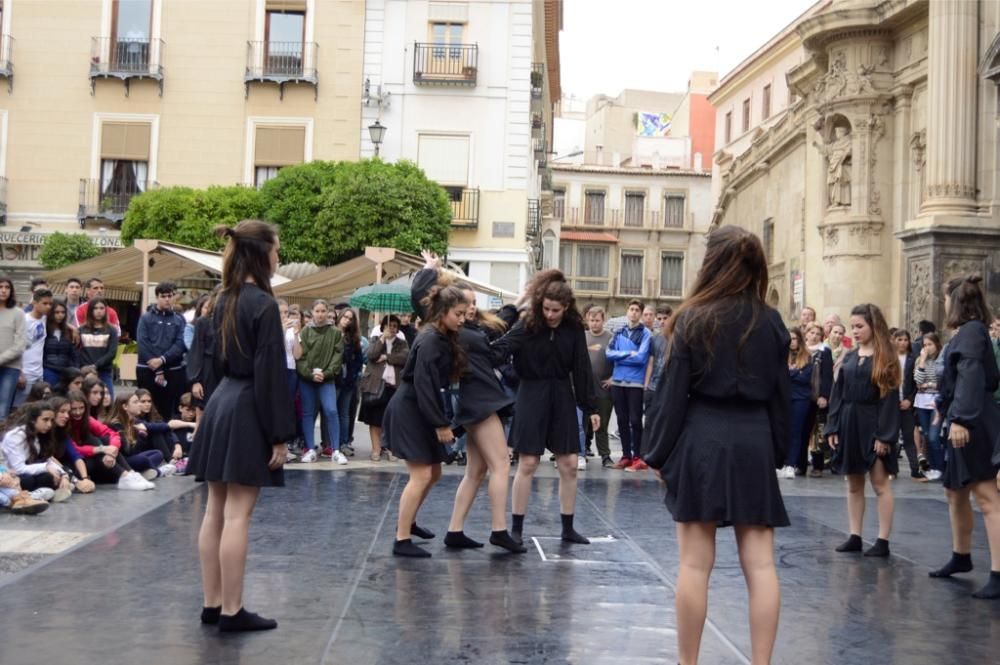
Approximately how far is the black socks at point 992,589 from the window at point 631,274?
65.8 metres

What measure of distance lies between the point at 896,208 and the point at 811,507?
13.8 meters

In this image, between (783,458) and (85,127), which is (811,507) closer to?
(783,458)

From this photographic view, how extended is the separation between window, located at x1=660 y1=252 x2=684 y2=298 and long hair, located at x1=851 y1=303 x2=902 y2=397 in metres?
64.7

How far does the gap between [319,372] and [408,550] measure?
20.8 ft

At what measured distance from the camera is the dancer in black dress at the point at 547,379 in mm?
8414

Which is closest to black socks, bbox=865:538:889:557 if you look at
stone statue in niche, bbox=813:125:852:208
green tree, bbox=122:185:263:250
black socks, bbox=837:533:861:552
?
black socks, bbox=837:533:861:552

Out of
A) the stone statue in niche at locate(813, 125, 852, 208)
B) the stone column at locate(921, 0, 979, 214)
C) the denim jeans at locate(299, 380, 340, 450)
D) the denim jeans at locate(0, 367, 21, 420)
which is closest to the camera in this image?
the denim jeans at locate(0, 367, 21, 420)

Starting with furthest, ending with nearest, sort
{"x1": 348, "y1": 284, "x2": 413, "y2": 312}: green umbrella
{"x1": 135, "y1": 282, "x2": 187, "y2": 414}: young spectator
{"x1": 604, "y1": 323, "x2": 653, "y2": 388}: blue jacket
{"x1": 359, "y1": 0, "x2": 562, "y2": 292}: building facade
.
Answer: {"x1": 359, "y1": 0, "x2": 562, "y2": 292}: building facade, {"x1": 348, "y1": 284, "x2": 413, "y2": 312}: green umbrella, {"x1": 604, "y1": 323, "x2": 653, "y2": 388}: blue jacket, {"x1": 135, "y1": 282, "x2": 187, "y2": 414}: young spectator

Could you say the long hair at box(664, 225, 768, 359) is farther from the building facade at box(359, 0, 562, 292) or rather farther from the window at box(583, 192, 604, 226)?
the window at box(583, 192, 604, 226)

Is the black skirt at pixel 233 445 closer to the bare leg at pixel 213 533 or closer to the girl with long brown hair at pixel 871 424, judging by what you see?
the bare leg at pixel 213 533

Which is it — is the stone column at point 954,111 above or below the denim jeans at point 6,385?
above

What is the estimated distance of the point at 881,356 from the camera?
28.3 feet

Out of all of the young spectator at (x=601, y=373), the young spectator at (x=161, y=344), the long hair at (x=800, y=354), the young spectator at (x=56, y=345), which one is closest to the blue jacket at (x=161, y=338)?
the young spectator at (x=161, y=344)

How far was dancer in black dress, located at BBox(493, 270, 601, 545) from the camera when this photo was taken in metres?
8.41
